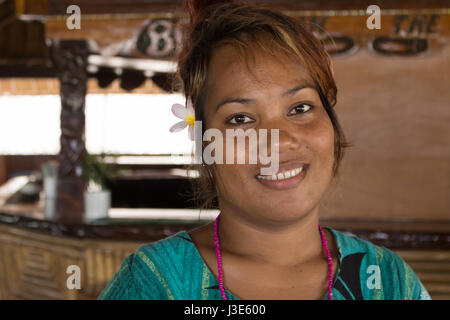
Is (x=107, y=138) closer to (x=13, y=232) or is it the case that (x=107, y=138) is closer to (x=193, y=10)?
(x=13, y=232)

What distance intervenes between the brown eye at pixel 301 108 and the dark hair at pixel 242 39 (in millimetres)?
47

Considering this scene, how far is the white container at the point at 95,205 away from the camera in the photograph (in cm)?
232

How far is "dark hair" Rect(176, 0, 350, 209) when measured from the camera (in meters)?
0.71

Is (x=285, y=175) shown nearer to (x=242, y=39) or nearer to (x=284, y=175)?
(x=284, y=175)

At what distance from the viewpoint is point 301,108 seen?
27.4 inches

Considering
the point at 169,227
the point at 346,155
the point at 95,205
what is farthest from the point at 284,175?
the point at 95,205

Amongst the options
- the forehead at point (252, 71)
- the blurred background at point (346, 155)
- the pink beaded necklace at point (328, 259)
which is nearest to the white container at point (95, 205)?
the blurred background at point (346, 155)

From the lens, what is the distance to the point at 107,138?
6.70 metres

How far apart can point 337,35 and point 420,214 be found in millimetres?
1034

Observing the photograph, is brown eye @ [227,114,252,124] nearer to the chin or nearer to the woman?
the woman

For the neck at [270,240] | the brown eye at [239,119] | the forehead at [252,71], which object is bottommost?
the neck at [270,240]

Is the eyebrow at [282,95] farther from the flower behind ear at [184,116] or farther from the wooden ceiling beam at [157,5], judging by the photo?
the wooden ceiling beam at [157,5]

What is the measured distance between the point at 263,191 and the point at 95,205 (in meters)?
1.83

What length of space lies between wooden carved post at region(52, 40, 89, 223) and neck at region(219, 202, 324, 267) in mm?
1787
